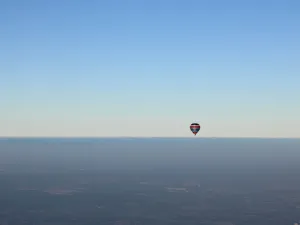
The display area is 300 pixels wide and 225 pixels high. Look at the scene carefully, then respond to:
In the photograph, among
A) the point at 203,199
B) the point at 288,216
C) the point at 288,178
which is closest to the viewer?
the point at 288,216

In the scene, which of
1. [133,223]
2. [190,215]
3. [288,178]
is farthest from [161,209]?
[288,178]

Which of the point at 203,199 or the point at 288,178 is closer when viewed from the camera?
the point at 203,199

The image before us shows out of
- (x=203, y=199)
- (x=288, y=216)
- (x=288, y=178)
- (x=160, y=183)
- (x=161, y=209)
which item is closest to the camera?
(x=288, y=216)

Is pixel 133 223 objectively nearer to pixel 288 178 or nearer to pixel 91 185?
pixel 91 185

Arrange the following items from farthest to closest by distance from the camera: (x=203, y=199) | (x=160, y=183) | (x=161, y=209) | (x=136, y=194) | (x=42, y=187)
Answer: (x=160, y=183) < (x=42, y=187) < (x=136, y=194) < (x=203, y=199) < (x=161, y=209)

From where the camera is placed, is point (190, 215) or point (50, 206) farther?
point (50, 206)

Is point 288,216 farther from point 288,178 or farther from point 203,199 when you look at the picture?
point 288,178

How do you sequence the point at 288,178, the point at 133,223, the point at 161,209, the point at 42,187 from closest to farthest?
the point at 133,223
the point at 161,209
the point at 42,187
the point at 288,178

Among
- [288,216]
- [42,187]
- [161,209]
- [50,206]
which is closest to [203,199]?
[161,209]
